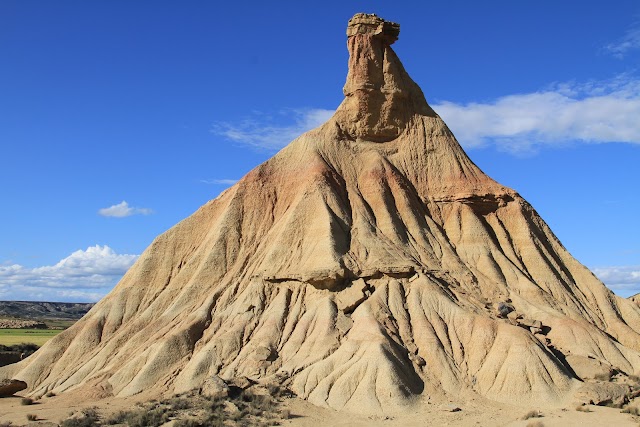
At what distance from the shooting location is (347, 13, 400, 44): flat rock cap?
51.7m

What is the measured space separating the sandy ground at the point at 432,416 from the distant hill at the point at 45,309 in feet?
460

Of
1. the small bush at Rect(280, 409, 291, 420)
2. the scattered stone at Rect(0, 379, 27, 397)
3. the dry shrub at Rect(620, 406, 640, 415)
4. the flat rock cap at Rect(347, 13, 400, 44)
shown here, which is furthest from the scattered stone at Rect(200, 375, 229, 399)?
the flat rock cap at Rect(347, 13, 400, 44)

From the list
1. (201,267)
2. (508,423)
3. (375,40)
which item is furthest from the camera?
(375,40)

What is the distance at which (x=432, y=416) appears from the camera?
31.4 meters

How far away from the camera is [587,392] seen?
33.6 m

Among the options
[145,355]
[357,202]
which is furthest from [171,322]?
[357,202]

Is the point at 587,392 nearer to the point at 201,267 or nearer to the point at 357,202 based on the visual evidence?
the point at 357,202

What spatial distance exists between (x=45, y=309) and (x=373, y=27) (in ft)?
514

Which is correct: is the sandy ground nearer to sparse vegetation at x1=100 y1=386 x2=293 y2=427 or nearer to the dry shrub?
the dry shrub

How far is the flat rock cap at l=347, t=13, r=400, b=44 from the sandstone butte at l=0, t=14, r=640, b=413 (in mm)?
174

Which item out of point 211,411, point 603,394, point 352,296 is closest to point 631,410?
point 603,394

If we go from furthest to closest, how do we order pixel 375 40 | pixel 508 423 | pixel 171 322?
1. pixel 375 40
2. pixel 171 322
3. pixel 508 423

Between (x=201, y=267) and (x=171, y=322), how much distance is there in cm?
448

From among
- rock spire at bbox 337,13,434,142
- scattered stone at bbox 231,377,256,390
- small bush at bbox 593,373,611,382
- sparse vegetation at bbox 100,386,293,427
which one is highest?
rock spire at bbox 337,13,434,142
